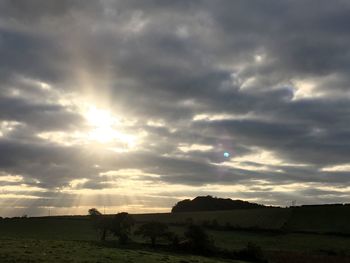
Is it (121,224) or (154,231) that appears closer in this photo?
(154,231)

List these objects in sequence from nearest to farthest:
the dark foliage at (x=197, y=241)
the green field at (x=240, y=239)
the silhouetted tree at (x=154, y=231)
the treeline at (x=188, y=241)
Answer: the green field at (x=240, y=239) < the treeline at (x=188, y=241) < the dark foliage at (x=197, y=241) < the silhouetted tree at (x=154, y=231)

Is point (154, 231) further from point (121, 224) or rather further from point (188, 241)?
point (121, 224)

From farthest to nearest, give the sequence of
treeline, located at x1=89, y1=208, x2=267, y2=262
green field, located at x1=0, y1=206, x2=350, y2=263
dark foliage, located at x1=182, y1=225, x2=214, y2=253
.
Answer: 1. dark foliage, located at x1=182, y1=225, x2=214, y2=253
2. treeline, located at x1=89, y1=208, x2=267, y2=262
3. green field, located at x1=0, y1=206, x2=350, y2=263

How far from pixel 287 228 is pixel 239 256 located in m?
65.5

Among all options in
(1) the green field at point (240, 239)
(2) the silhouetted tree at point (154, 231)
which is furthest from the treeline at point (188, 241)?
(1) the green field at point (240, 239)

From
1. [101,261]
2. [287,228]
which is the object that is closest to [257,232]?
[287,228]

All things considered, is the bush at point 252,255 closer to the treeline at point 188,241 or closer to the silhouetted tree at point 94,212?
the treeline at point 188,241

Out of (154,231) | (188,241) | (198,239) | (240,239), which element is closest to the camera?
(198,239)

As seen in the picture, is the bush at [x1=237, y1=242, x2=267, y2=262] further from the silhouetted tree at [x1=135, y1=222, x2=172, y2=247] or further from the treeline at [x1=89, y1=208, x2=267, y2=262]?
the silhouetted tree at [x1=135, y1=222, x2=172, y2=247]

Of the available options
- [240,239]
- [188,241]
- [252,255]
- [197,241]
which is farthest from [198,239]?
[240,239]

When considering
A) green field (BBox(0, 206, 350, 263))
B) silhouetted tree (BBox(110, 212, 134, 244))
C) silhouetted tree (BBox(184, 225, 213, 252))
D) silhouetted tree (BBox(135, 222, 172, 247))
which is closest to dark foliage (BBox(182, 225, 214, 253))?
silhouetted tree (BBox(184, 225, 213, 252))

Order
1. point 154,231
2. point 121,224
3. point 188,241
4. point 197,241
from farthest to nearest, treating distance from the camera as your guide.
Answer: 1. point 121,224
2. point 154,231
3. point 188,241
4. point 197,241

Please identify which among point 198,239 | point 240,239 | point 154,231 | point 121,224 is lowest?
point 198,239

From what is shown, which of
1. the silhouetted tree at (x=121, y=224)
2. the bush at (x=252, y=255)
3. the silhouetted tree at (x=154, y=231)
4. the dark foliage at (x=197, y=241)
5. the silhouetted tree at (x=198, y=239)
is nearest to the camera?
the bush at (x=252, y=255)
